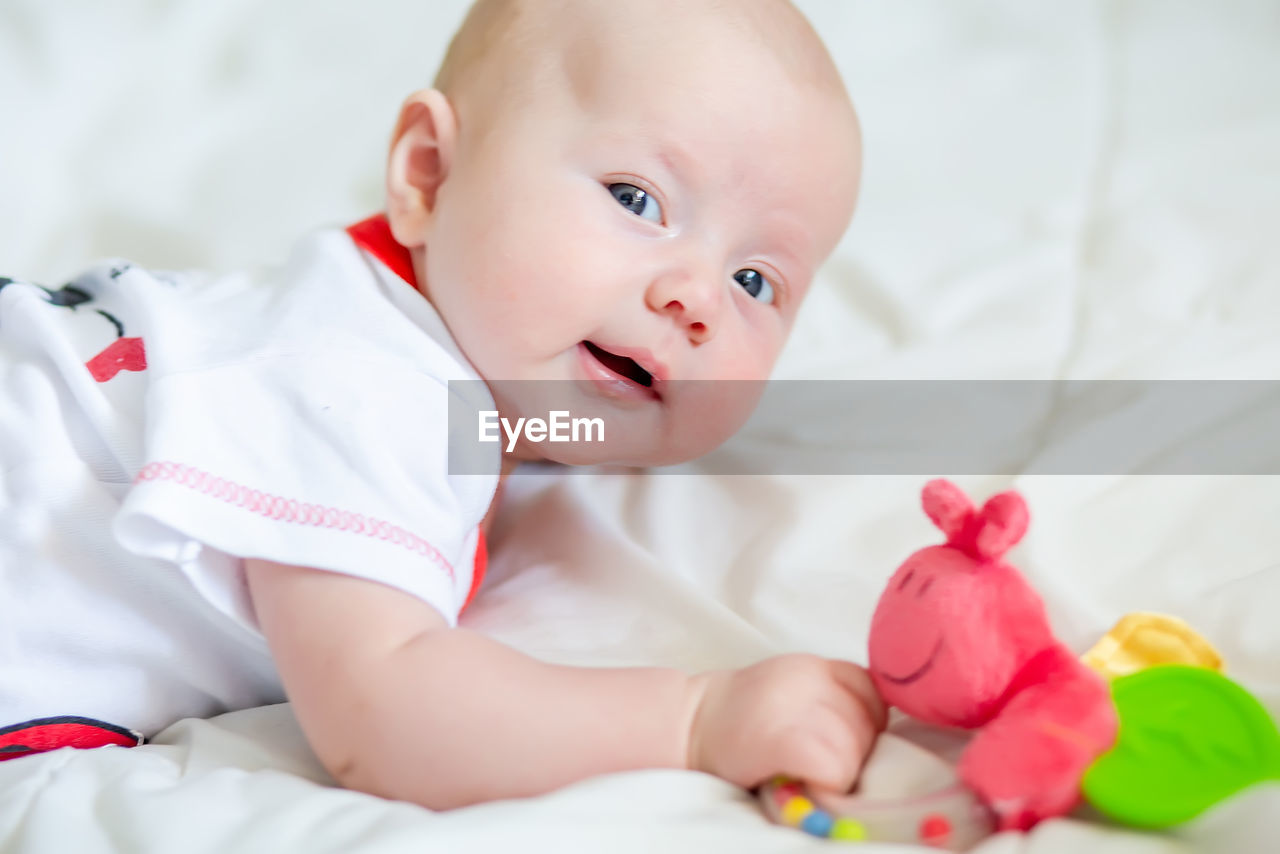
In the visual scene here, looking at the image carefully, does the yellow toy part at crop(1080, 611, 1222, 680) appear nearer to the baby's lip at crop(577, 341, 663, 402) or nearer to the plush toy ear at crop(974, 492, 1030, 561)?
the plush toy ear at crop(974, 492, 1030, 561)

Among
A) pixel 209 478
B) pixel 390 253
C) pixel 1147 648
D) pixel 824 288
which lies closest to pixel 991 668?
pixel 1147 648

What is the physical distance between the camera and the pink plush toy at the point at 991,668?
1.90 ft

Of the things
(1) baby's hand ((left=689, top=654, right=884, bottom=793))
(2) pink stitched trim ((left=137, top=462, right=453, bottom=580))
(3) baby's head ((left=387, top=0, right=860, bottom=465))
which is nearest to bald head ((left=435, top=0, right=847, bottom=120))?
(3) baby's head ((left=387, top=0, right=860, bottom=465))

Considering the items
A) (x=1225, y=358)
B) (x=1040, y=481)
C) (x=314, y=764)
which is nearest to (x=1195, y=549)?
(x=1040, y=481)

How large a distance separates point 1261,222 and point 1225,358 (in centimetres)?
29

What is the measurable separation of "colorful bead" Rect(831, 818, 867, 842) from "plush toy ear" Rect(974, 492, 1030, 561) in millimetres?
165

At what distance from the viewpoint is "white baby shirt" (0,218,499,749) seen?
75 centimetres

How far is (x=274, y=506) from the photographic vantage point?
757 millimetres

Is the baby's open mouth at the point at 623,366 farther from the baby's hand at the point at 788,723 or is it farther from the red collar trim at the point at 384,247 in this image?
the baby's hand at the point at 788,723

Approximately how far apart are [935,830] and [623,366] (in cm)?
46

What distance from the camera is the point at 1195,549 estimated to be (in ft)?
3.05

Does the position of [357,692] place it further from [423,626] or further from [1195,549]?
[1195,549]

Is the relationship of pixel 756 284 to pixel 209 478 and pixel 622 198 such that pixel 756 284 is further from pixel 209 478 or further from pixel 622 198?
pixel 209 478

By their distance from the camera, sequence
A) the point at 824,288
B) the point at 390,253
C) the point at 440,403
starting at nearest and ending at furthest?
1. the point at 440,403
2. the point at 390,253
3. the point at 824,288
